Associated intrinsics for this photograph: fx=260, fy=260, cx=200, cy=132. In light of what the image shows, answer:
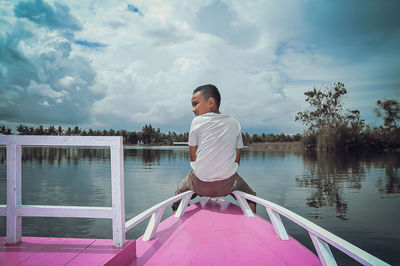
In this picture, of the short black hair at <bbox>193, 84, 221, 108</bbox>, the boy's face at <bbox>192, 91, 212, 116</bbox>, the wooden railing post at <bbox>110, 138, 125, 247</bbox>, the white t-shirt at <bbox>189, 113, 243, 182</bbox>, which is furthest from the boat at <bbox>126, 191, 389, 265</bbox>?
the short black hair at <bbox>193, 84, 221, 108</bbox>

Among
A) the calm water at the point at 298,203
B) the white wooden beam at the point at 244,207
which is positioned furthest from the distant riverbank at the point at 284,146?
the white wooden beam at the point at 244,207

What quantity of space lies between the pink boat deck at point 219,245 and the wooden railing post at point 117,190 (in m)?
0.21

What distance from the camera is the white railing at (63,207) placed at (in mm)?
1448

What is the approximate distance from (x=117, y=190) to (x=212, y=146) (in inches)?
45.1

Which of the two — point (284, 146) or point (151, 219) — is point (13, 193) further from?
point (284, 146)

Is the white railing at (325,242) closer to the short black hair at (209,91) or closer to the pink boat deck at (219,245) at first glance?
the pink boat deck at (219,245)

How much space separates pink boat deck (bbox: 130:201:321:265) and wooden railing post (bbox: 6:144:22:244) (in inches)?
30.2

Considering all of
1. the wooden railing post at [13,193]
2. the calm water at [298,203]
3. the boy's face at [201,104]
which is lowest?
the calm water at [298,203]

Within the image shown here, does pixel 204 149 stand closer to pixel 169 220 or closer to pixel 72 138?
pixel 169 220

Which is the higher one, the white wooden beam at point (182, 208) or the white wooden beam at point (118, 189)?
the white wooden beam at point (118, 189)

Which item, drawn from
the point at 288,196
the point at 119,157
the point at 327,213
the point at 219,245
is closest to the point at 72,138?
the point at 119,157

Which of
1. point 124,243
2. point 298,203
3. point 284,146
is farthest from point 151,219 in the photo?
point 284,146

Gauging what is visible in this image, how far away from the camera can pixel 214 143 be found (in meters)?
2.42

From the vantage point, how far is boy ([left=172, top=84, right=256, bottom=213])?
8.01ft
